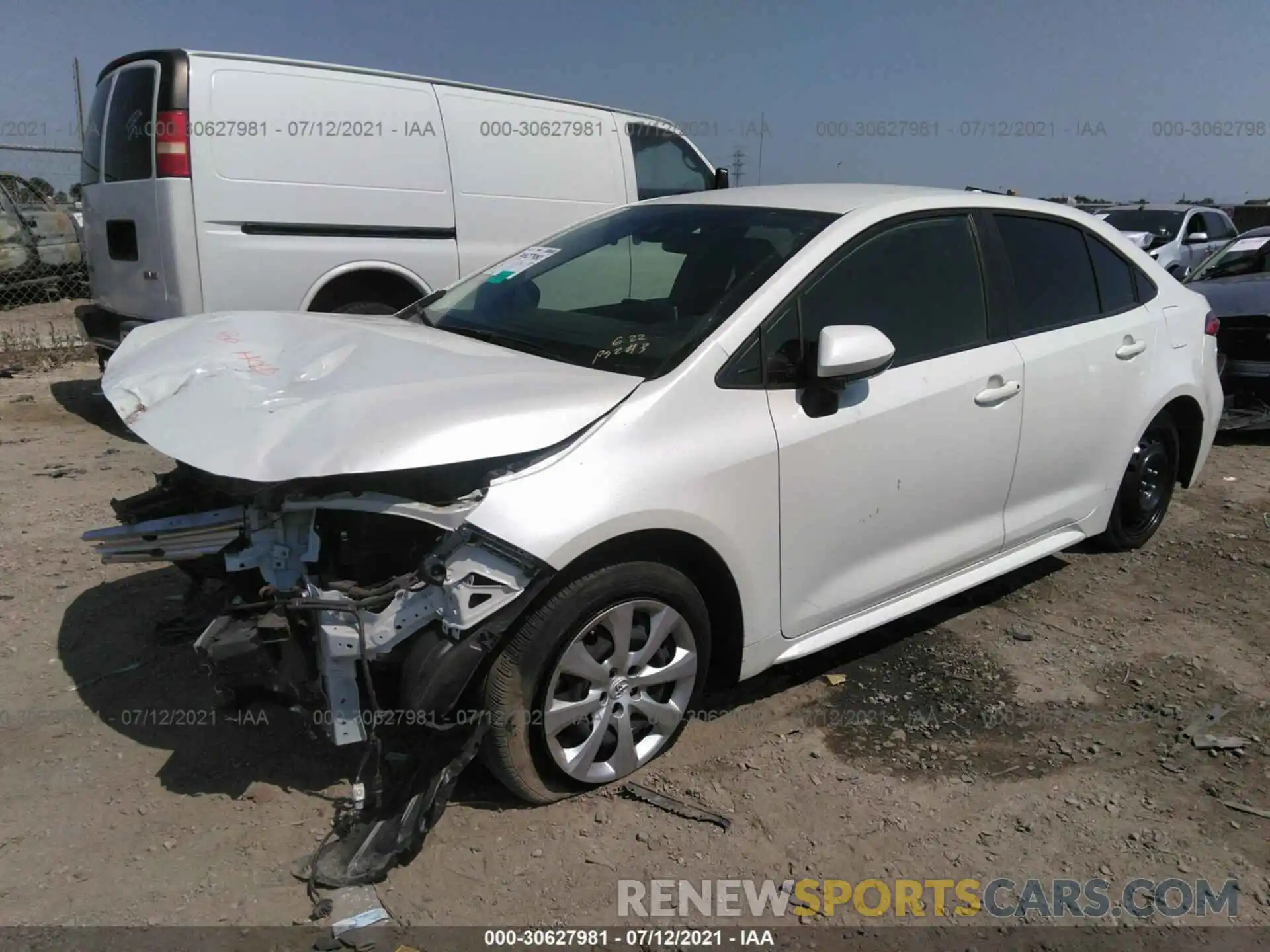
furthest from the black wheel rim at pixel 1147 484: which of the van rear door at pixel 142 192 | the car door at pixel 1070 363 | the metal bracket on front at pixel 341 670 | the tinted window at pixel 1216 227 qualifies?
the tinted window at pixel 1216 227

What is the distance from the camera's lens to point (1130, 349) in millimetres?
4109

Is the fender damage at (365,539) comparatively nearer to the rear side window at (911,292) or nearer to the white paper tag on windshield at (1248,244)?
the rear side window at (911,292)

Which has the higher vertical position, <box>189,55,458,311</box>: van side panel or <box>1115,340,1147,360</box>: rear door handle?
<box>189,55,458,311</box>: van side panel

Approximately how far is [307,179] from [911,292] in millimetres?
4058

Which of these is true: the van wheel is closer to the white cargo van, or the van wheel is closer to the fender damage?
the white cargo van

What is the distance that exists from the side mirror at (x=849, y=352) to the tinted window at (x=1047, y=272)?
105cm

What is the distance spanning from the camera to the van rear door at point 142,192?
5.41 m

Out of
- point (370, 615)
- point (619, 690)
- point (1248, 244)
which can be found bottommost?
point (619, 690)

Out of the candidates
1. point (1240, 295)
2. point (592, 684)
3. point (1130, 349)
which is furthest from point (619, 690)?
point (1240, 295)

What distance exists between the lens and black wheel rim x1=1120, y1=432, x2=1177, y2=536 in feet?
14.7

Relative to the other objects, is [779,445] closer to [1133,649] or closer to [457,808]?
[457,808]

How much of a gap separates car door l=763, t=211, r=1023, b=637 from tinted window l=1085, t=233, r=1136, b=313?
867 millimetres

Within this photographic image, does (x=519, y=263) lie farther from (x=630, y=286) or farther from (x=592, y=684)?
(x=592, y=684)

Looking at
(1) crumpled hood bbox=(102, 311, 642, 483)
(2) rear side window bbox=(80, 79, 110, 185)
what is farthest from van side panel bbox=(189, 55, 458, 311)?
(1) crumpled hood bbox=(102, 311, 642, 483)
